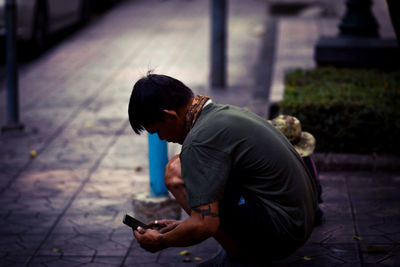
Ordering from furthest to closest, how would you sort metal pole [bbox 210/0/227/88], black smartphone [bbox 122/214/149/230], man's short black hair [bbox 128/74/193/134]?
metal pole [bbox 210/0/227/88] < black smartphone [bbox 122/214/149/230] < man's short black hair [bbox 128/74/193/134]

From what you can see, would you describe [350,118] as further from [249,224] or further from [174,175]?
[174,175]

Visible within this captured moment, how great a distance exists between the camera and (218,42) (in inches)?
336

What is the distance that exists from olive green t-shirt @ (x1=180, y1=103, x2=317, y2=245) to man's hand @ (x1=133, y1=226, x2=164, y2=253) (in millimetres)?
338

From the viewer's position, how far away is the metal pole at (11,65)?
6.77 meters

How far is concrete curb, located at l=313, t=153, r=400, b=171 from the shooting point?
541 centimetres

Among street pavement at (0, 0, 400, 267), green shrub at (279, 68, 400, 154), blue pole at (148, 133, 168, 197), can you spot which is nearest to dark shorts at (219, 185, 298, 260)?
street pavement at (0, 0, 400, 267)

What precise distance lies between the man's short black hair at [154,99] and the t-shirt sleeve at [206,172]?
27 cm

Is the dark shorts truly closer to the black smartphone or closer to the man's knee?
the man's knee

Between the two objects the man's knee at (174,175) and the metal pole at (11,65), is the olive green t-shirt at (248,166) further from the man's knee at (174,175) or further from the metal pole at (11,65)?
the metal pole at (11,65)

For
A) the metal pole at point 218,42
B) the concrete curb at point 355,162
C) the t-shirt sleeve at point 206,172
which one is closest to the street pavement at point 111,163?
the concrete curb at point 355,162

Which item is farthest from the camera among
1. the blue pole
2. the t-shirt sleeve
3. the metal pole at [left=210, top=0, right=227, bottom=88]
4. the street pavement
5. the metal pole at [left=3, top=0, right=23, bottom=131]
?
the metal pole at [left=210, top=0, right=227, bottom=88]

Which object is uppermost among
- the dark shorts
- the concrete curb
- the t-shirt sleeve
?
the t-shirt sleeve

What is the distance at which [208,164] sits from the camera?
2.95 metres

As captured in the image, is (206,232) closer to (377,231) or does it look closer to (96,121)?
(377,231)
